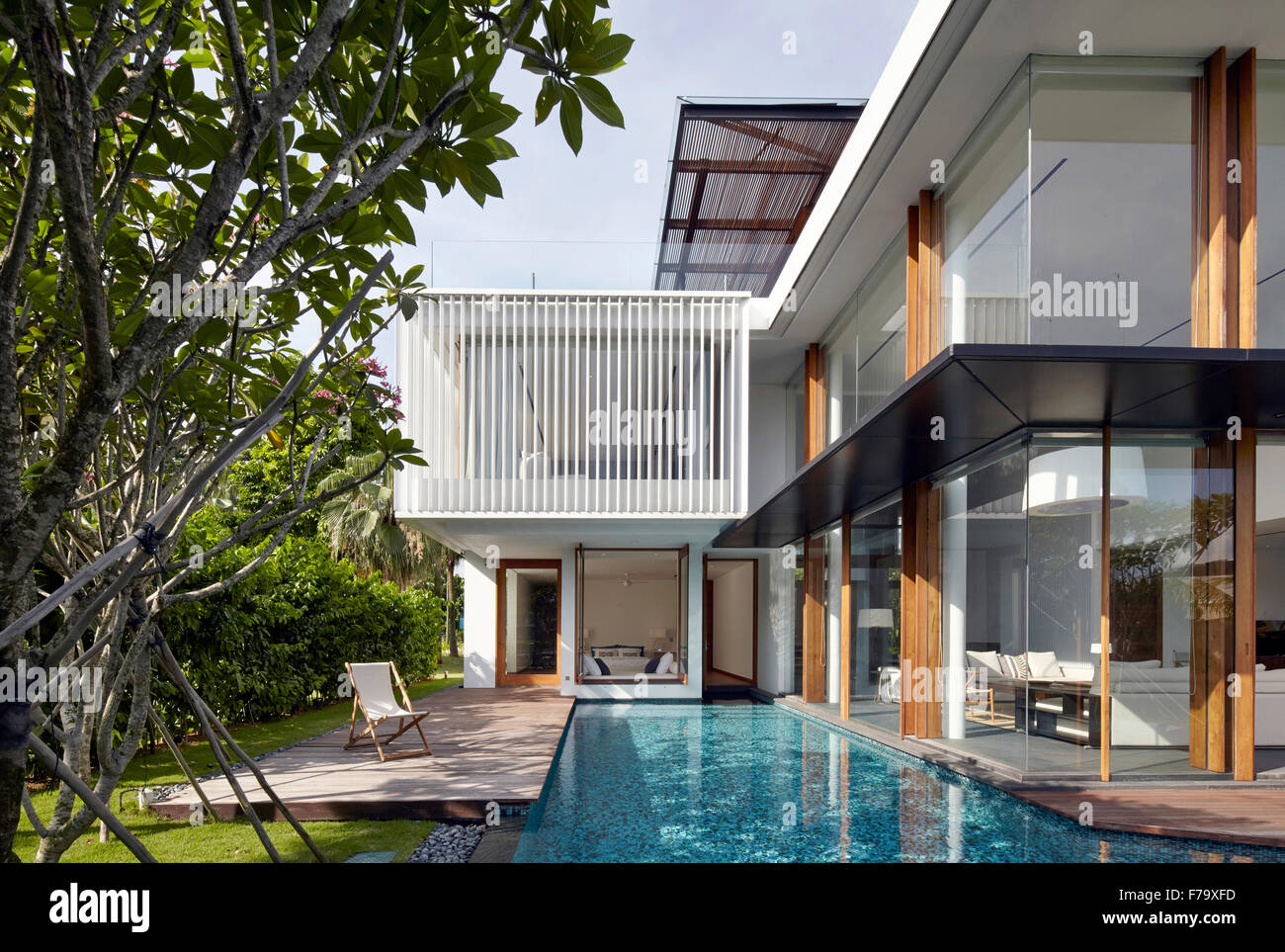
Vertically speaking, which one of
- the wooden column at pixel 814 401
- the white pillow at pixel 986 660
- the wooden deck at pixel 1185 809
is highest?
the wooden column at pixel 814 401

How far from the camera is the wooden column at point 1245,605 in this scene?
6.21 meters

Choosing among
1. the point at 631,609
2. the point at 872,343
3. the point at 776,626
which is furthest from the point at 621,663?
the point at 872,343

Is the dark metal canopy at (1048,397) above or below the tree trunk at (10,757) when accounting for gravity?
above

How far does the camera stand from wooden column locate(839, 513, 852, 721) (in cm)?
1089

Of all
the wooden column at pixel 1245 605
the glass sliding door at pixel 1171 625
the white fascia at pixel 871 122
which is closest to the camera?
the white fascia at pixel 871 122

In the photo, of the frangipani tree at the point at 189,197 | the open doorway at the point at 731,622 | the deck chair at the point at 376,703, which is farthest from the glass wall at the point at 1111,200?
the open doorway at the point at 731,622

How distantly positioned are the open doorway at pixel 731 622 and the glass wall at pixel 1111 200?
33.5ft

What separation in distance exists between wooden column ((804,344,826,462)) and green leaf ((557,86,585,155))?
34.2 feet

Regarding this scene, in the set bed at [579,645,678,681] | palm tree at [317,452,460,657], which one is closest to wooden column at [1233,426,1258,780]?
bed at [579,645,678,681]

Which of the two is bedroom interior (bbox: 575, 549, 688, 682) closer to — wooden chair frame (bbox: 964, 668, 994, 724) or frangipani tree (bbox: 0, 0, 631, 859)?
wooden chair frame (bbox: 964, 668, 994, 724)

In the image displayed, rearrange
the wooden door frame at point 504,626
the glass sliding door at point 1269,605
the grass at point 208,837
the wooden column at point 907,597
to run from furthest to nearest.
→ the wooden door frame at point 504,626 < the wooden column at point 907,597 < the glass sliding door at point 1269,605 < the grass at point 208,837

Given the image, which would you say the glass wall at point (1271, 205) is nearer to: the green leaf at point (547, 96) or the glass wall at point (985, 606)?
the glass wall at point (985, 606)
